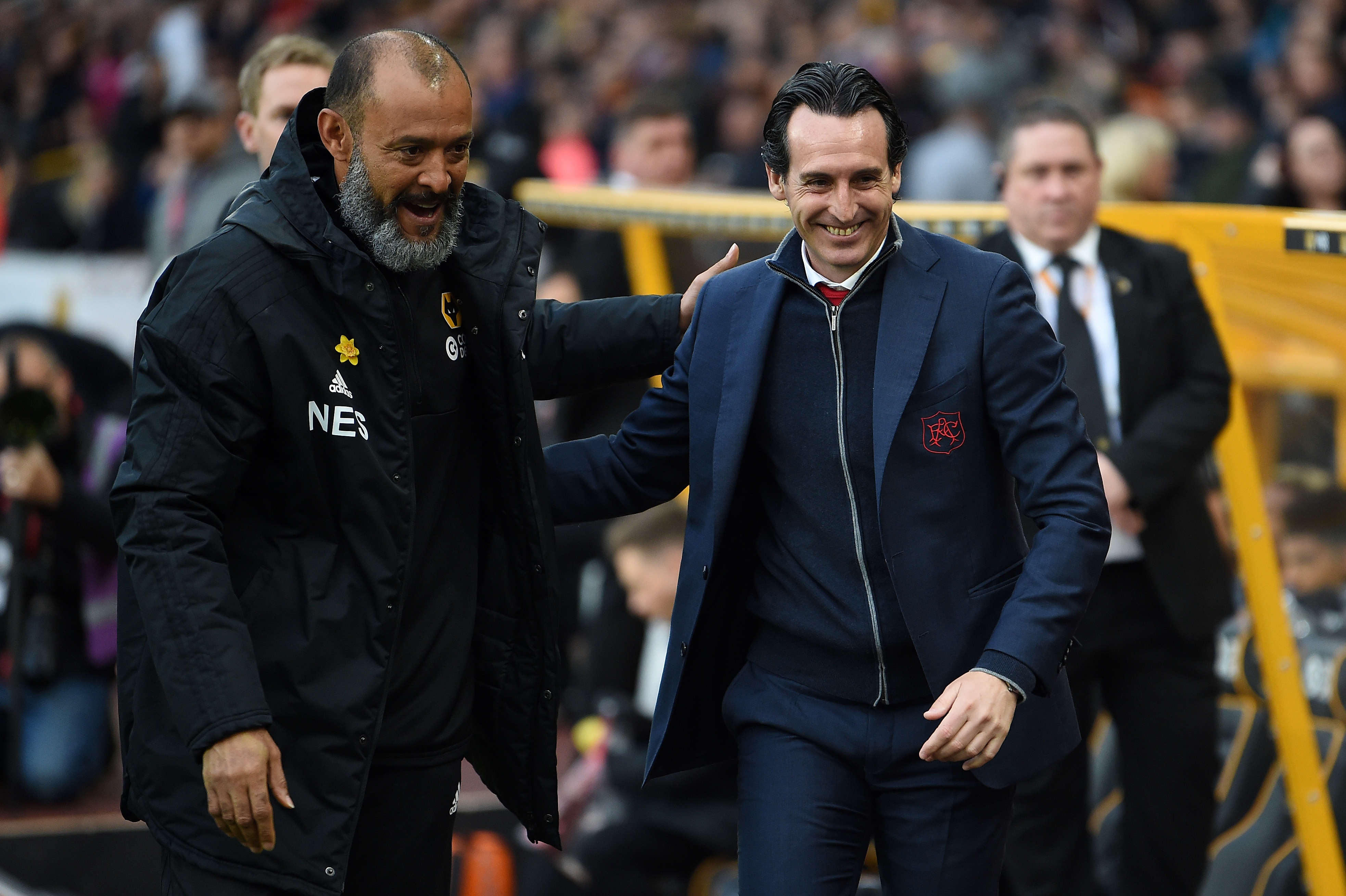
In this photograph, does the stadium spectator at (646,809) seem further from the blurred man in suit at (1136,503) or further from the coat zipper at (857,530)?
the coat zipper at (857,530)

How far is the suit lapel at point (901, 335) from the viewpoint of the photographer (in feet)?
10.5

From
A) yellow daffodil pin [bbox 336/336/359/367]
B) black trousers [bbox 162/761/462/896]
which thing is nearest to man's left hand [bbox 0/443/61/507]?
black trousers [bbox 162/761/462/896]

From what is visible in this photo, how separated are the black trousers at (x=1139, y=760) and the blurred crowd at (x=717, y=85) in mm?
2576

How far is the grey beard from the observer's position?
3158mm

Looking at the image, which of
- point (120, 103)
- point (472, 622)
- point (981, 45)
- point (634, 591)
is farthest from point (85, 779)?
point (120, 103)

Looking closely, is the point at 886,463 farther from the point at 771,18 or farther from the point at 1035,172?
the point at 771,18

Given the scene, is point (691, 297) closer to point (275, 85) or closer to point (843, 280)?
point (843, 280)

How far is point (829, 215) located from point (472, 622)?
3.57 ft

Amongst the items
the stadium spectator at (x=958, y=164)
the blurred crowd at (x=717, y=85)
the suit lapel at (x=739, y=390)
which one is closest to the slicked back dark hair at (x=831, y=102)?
the suit lapel at (x=739, y=390)

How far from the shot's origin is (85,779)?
7055 mm

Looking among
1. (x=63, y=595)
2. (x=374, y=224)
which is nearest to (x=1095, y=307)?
(x=374, y=224)

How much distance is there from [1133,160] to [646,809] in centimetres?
340

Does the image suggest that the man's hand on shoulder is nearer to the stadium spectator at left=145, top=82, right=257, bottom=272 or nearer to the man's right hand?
Result: the man's right hand

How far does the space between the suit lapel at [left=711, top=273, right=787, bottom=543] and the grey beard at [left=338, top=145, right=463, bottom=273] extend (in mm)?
654
